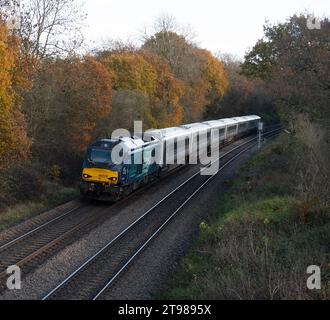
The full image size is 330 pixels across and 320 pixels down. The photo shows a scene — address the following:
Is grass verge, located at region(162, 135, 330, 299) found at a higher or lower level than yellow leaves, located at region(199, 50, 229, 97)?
lower

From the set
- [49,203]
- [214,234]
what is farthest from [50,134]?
[214,234]

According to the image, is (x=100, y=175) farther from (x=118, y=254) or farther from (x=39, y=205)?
(x=118, y=254)

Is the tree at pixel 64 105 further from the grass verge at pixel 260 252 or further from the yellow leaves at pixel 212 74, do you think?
the yellow leaves at pixel 212 74

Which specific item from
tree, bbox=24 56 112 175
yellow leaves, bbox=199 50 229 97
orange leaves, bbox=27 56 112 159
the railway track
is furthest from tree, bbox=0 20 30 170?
yellow leaves, bbox=199 50 229 97

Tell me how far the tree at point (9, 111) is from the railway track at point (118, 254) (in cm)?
567

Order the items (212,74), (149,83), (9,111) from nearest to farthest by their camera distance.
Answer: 1. (9,111)
2. (149,83)
3. (212,74)

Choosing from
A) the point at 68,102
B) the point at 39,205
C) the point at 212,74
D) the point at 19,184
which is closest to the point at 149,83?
the point at 68,102

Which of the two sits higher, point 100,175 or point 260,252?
point 100,175

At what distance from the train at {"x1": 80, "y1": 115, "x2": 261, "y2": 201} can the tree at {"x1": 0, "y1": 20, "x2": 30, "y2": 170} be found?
124 inches

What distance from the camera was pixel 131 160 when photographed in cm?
2048

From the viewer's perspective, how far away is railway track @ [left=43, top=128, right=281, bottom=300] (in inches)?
444

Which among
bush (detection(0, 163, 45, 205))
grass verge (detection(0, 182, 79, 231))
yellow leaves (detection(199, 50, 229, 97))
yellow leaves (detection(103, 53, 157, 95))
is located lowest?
grass verge (detection(0, 182, 79, 231))

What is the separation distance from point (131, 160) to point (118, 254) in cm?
716

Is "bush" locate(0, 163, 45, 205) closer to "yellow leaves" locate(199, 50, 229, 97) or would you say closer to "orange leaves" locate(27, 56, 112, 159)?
"orange leaves" locate(27, 56, 112, 159)
